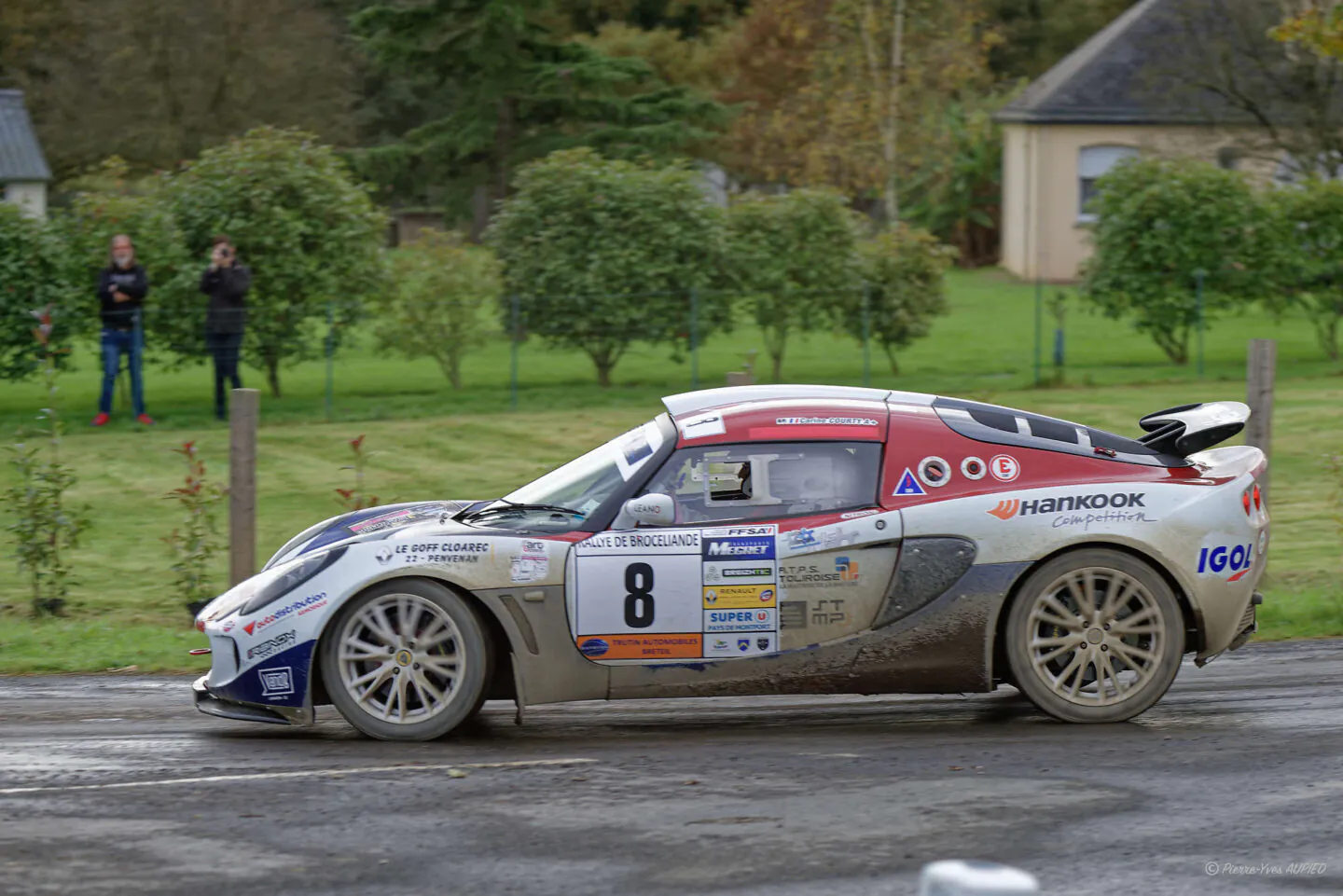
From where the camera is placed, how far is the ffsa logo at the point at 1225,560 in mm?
7617

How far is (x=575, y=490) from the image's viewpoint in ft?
25.7

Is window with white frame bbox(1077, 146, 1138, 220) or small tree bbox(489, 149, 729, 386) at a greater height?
window with white frame bbox(1077, 146, 1138, 220)

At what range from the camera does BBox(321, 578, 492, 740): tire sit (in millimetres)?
7410

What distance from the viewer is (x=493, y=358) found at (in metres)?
22.8

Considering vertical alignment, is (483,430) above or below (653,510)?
below

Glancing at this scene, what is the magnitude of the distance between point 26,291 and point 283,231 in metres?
3.05

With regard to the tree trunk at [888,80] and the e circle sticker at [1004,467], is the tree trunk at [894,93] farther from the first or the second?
the e circle sticker at [1004,467]

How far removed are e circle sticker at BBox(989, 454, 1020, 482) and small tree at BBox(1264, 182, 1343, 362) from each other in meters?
18.0

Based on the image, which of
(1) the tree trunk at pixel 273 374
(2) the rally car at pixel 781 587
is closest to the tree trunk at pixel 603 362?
(1) the tree trunk at pixel 273 374

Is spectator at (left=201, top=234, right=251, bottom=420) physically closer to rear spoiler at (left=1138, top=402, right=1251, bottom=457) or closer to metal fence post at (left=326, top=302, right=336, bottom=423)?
metal fence post at (left=326, top=302, right=336, bottom=423)

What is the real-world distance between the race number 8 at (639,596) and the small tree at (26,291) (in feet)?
46.6

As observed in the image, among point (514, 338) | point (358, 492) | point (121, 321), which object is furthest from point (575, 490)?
point (514, 338)

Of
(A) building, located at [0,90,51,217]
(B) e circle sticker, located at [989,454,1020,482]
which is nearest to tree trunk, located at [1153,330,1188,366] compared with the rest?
(B) e circle sticker, located at [989,454,1020,482]

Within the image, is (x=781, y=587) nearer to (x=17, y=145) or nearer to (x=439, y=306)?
(x=439, y=306)
